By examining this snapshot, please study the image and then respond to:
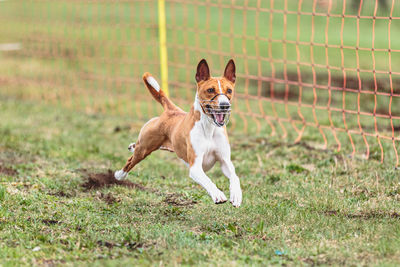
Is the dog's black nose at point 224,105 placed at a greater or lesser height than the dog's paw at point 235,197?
greater

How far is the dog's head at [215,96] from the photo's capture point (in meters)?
4.86

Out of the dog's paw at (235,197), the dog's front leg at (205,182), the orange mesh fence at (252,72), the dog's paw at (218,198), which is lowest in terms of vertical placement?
the orange mesh fence at (252,72)

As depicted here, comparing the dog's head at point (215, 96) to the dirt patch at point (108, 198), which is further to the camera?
the dirt patch at point (108, 198)

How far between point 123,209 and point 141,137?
0.69 m

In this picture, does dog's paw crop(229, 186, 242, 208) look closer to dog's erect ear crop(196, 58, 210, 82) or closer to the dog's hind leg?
dog's erect ear crop(196, 58, 210, 82)

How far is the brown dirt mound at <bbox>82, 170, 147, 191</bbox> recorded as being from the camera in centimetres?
644

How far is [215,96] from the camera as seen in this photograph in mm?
4914

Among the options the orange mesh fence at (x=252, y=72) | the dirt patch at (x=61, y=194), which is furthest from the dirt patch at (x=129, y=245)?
the orange mesh fence at (x=252, y=72)

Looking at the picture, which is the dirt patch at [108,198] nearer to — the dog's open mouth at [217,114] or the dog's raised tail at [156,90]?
the dog's raised tail at [156,90]

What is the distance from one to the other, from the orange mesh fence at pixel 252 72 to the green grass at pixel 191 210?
86cm

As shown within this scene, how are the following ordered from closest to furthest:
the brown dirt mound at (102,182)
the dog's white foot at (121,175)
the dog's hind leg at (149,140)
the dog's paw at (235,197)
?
the dog's paw at (235,197) → the dog's hind leg at (149,140) → the dog's white foot at (121,175) → the brown dirt mound at (102,182)

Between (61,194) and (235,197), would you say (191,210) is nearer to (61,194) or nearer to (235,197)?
(235,197)

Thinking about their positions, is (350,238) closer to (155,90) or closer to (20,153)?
(155,90)

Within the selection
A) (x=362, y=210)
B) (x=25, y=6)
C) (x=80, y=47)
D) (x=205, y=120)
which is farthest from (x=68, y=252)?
(x=25, y=6)
